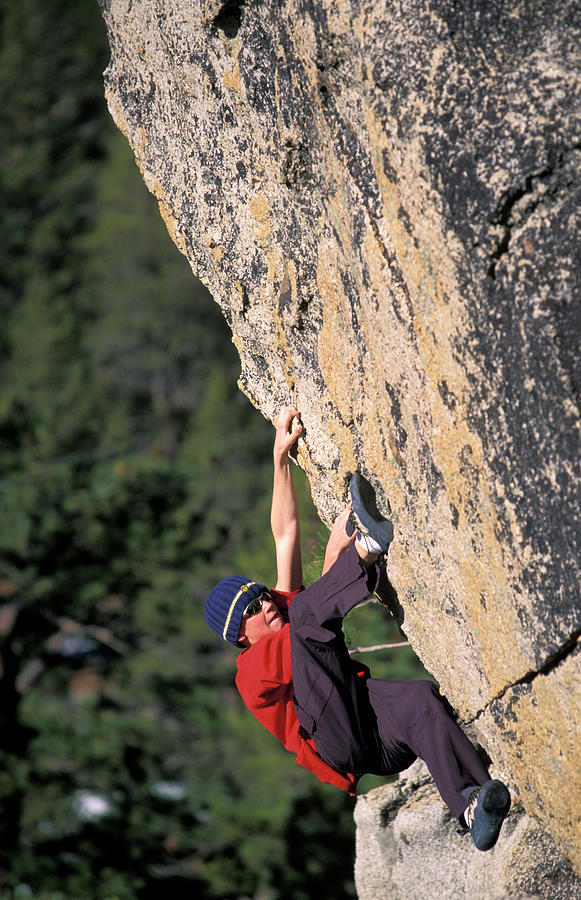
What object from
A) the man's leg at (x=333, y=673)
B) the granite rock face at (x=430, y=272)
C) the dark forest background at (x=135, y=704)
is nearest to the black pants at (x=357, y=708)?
the man's leg at (x=333, y=673)

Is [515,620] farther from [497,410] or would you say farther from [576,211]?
[576,211]

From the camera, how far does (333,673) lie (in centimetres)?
246

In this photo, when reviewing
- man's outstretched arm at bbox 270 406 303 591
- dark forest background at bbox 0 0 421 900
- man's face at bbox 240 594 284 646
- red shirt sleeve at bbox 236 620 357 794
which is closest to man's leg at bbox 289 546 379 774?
red shirt sleeve at bbox 236 620 357 794

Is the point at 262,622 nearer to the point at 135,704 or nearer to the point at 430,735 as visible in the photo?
the point at 430,735

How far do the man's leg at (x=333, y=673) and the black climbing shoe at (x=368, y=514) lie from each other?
86 millimetres

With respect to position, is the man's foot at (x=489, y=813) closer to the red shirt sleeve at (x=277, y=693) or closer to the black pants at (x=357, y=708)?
the black pants at (x=357, y=708)

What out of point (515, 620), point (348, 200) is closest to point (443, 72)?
point (348, 200)

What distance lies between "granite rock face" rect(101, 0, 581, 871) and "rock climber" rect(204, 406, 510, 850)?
102 millimetres

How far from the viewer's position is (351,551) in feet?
7.63

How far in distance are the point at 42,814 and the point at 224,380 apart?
1211 cm

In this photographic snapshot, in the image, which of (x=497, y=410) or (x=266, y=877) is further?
(x=266, y=877)

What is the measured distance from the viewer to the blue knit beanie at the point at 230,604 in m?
2.69

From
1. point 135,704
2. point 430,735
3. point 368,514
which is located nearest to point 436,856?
point 430,735

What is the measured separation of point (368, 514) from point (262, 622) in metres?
0.66
